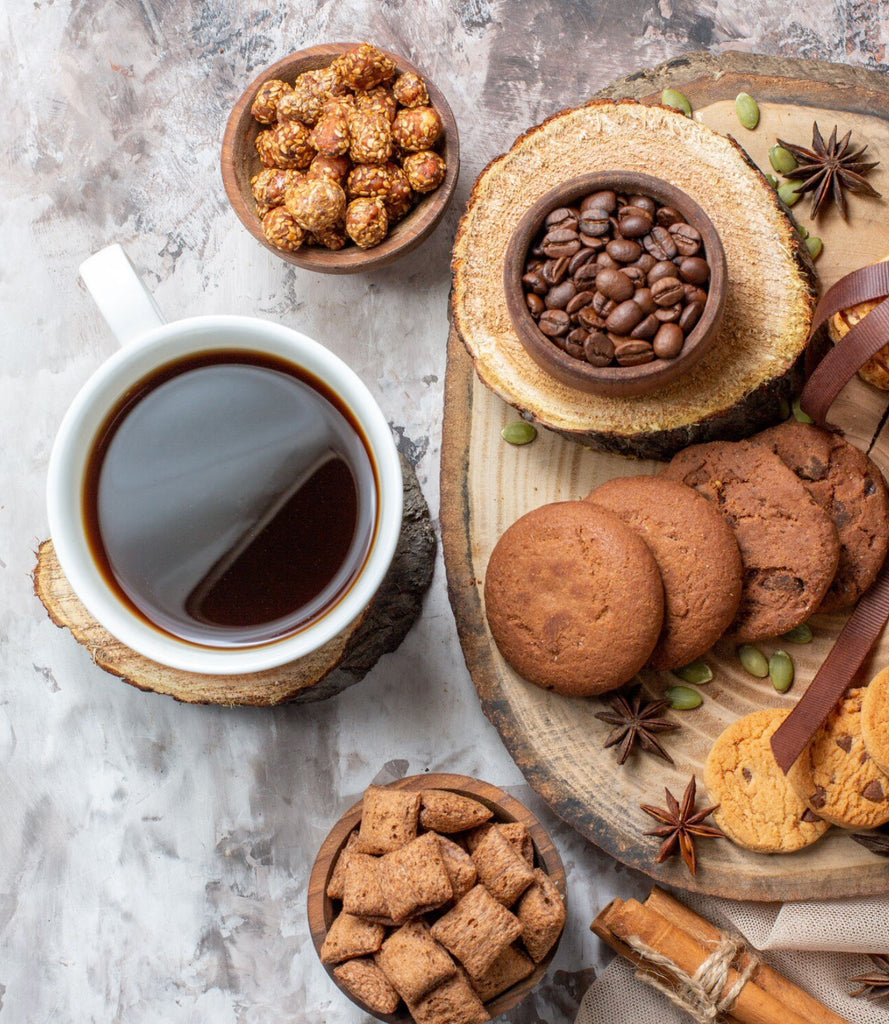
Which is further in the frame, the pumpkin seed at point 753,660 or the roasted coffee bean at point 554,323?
the pumpkin seed at point 753,660

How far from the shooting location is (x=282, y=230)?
88.1 inches

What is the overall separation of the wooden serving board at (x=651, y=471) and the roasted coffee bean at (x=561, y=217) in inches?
15.9

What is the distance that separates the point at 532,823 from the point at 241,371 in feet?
3.80

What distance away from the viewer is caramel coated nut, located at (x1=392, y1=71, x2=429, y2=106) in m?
2.23

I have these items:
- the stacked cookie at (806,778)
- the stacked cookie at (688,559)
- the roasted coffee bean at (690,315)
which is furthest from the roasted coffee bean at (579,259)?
the stacked cookie at (806,778)

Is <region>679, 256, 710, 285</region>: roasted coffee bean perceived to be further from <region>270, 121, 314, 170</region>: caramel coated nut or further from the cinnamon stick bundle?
the cinnamon stick bundle

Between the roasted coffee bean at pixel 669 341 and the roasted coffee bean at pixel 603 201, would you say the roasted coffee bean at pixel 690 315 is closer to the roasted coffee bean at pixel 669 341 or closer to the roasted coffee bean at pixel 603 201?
the roasted coffee bean at pixel 669 341

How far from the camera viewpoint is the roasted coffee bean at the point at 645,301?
6.11 feet

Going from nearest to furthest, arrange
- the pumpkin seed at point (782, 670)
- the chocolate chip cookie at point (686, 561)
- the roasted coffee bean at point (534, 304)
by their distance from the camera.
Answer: the roasted coffee bean at point (534, 304) → the chocolate chip cookie at point (686, 561) → the pumpkin seed at point (782, 670)

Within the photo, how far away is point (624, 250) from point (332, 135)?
31.3 inches

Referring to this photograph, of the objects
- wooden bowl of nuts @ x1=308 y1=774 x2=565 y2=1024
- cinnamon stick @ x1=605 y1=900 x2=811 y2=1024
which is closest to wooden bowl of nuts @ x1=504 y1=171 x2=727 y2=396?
wooden bowl of nuts @ x1=308 y1=774 x2=565 y2=1024

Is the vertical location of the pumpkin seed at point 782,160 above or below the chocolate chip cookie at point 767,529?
above

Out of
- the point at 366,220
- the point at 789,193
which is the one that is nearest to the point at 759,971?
the point at 789,193

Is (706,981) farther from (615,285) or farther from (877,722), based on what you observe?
(615,285)
